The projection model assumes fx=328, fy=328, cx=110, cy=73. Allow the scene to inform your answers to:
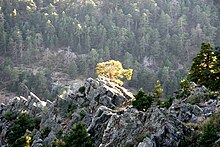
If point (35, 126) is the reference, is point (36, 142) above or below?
above

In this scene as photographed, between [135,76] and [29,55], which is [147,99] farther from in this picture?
[29,55]

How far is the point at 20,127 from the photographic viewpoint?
43.7 meters

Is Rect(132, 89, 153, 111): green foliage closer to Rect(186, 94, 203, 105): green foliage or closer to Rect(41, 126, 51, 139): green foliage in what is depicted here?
Rect(186, 94, 203, 105): green foliage

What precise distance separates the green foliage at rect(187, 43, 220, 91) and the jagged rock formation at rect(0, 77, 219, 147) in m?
4.77

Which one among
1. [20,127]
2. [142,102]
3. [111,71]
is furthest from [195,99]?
[111,71]

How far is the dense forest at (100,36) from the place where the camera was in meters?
114

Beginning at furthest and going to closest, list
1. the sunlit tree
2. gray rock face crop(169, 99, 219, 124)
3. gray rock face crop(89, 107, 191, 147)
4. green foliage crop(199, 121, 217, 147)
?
the sunlit tree, gray rock face crop(169, 99, 219, 124), gray rock face crop(89, 107, 191, 147), green foliage crop(199, 121, 217, 147)

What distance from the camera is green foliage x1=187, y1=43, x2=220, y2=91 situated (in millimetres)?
34844

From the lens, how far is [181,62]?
122500 mm

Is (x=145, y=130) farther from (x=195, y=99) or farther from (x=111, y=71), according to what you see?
(x=111, y=71)

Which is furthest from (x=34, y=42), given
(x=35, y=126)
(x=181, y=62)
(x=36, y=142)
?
(x=36, y=142)

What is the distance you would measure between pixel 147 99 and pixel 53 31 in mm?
104358

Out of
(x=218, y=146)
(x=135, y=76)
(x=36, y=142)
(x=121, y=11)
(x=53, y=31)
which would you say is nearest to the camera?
(x=218, y=146)

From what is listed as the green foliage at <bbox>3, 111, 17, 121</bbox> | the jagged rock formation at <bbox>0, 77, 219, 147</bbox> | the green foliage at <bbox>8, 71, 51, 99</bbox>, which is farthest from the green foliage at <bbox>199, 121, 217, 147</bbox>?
A: the green foliage at <bbox>8, 71, 51, 99</bbox>
